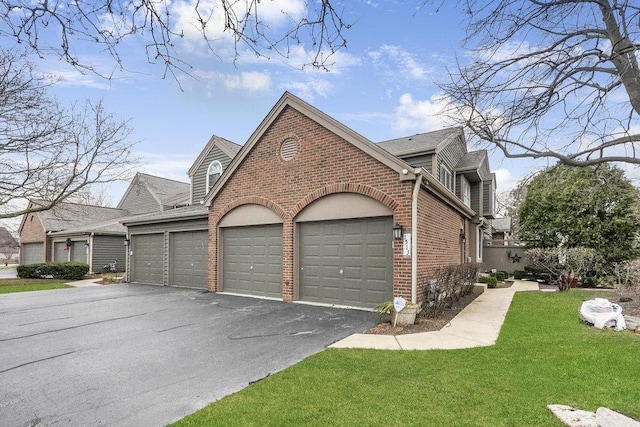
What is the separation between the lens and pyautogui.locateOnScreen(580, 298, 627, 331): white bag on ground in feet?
24.8

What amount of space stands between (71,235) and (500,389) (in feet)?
89.4

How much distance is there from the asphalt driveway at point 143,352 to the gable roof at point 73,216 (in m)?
18.6

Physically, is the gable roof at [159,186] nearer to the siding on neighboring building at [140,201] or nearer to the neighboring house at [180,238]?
the siding on neighboring building at [140,201]

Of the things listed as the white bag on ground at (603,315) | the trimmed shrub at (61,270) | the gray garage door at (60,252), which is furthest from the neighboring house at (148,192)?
the white bag on ground at (603,315)

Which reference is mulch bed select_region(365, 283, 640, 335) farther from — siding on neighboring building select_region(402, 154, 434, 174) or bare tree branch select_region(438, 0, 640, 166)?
siding on neighboring building select_region(402, 154, 434, 174)

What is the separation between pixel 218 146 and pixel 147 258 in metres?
6.17

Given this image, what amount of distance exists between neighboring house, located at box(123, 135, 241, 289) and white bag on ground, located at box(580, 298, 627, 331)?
38.7 ft

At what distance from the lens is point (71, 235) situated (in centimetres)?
2412

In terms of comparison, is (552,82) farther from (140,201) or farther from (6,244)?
(6,244)

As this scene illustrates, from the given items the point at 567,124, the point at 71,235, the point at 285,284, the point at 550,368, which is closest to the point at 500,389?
the point at 550,368

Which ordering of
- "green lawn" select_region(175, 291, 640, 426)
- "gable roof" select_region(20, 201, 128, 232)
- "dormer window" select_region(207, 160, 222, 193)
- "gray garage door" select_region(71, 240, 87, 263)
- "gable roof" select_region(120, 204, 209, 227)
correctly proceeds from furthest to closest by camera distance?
"gable roof" select_region(20, 201, 128, 232) → "gray garage door" select_region(71, 240, 87, 263) → "dormer window" select_region(207, 160, 222, 193) → "gable roof" select_region(120, 204, 209, 227) → "green lawn" select_region(175, 291, 640, 426)

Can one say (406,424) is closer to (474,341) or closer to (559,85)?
(474,341)

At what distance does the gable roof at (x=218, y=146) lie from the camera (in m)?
17.5

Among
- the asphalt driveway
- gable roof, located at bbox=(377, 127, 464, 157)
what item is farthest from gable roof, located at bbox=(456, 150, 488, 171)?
the asphalt driveway
